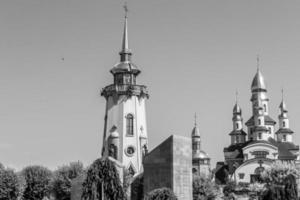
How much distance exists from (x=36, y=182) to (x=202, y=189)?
70.4 ft

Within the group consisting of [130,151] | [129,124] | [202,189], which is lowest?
[202,189]

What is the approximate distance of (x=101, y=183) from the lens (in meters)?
24.2

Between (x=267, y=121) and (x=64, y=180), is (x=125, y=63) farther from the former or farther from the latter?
(x=267, y=121)

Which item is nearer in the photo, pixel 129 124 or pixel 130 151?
pixel 130 151

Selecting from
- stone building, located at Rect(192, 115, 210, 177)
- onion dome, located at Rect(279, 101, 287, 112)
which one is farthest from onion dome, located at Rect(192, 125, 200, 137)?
onion dome, located at Rect(279, 101, 287, 112)

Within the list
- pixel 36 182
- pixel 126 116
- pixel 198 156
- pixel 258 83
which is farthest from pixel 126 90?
pixel 258 83

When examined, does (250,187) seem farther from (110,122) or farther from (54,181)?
(54,181)

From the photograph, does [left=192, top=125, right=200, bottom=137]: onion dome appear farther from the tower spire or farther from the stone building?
the tower spire

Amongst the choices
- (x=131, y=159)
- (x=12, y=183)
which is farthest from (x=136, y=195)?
(x=131, y=159)

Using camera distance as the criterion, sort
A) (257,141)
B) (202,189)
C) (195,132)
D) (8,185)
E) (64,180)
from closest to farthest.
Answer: (8,185), (202,189), (64,180), (257,141), (195,132)

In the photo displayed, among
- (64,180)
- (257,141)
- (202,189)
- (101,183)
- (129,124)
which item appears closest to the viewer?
(101,183)

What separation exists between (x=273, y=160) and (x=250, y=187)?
1495 cm

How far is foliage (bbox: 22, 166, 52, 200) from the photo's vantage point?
73000mm

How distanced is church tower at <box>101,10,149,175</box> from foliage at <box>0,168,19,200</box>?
20.7 meters
